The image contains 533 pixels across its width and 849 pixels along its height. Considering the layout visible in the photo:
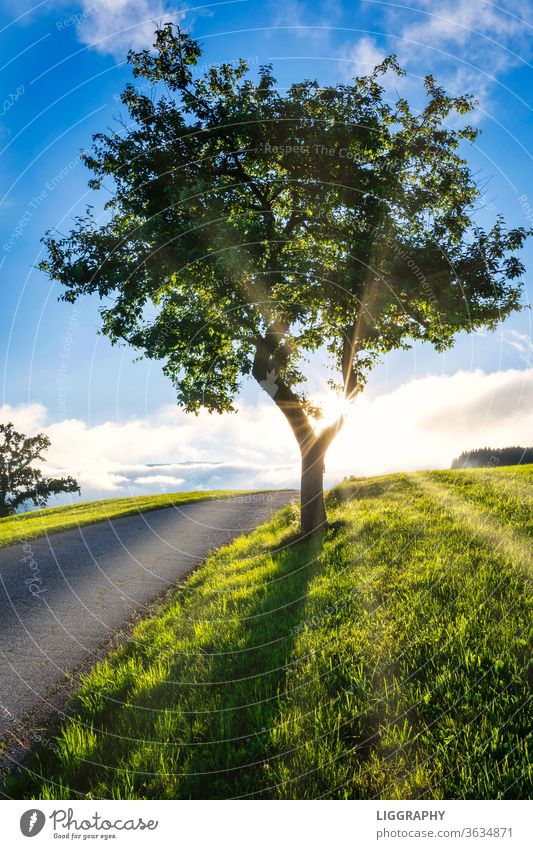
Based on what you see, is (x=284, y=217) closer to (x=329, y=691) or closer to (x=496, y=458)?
(x=329, y=691)

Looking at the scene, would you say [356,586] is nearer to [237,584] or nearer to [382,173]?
[237,584]

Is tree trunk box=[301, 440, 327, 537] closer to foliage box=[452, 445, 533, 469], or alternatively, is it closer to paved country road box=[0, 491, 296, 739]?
paved country road box=[0, 491, 296, 739]

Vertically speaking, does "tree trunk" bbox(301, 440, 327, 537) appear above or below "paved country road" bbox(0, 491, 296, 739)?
above

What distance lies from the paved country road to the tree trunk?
139 inches

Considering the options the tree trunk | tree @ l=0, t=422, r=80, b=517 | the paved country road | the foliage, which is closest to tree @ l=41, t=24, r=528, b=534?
the tree trunk

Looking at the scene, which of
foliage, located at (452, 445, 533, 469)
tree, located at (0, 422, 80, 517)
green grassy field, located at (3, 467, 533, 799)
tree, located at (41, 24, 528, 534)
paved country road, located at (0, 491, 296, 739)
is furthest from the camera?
tree, located at (0, 422, 80, 517)

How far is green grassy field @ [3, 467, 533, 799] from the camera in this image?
13.0ft

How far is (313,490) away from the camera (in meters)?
13.7

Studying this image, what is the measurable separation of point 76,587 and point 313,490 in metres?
6.97

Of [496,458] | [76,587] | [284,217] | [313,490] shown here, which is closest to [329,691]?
[76,587]

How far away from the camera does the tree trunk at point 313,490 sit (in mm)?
13625
